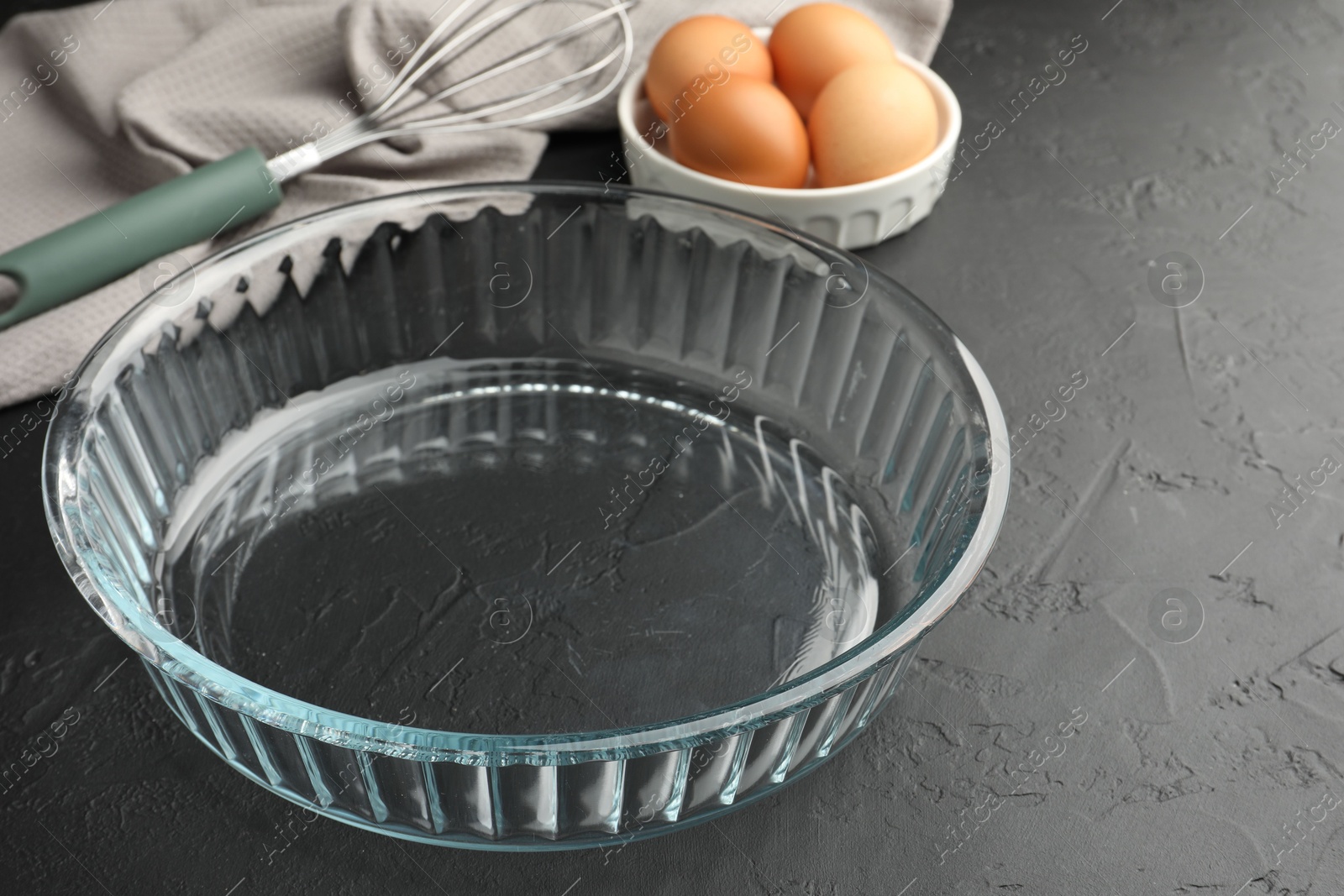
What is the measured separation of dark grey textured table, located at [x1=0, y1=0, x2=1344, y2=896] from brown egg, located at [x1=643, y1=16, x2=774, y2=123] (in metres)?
Result: 0.10

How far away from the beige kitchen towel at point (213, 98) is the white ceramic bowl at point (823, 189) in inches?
2.7

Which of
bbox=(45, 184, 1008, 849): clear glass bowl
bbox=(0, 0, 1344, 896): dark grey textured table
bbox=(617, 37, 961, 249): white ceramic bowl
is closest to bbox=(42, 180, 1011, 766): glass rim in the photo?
bbox=(45, 184, 1008, 849): clear glass bowl

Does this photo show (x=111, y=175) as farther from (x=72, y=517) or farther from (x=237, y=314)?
(x=72, y=517)

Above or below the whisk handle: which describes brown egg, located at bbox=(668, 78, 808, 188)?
below

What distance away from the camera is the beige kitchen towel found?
0.81 m

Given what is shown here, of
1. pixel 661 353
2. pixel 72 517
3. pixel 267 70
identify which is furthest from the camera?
pixel 267 70

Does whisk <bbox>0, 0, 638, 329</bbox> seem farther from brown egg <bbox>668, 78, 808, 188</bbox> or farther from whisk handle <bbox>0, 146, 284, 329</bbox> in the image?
brown egg <bbox>668, 78, 808, 188</bbox>

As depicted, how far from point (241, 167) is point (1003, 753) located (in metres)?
0.56

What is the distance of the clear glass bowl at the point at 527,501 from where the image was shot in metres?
0.46

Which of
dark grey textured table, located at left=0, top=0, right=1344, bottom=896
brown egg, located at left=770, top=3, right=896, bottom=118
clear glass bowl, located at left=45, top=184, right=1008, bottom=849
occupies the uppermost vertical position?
brown egg, located at left=770, top=3, right=896, bottom=118

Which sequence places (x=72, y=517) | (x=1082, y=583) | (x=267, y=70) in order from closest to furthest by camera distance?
(x=72, y=517) < (x=1082, y=583) < (x=267, y=70)

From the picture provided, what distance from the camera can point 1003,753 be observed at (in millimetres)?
559

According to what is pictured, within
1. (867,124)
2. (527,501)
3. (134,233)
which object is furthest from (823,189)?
(134,233)

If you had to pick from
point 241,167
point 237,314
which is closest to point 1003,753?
point 237,314
